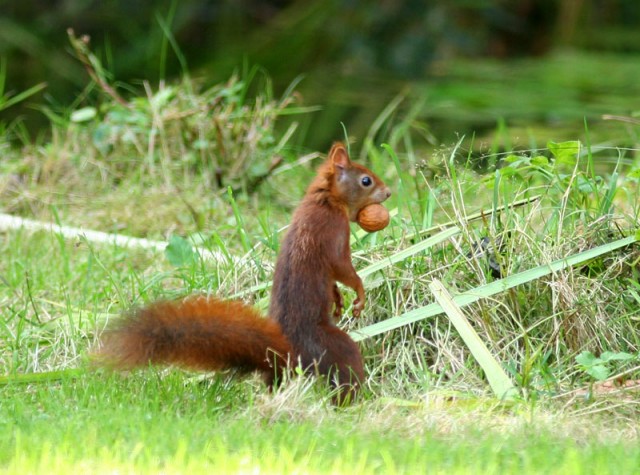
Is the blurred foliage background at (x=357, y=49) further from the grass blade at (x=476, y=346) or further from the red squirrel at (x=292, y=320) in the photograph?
the red squirrel at (x=292, y=320)

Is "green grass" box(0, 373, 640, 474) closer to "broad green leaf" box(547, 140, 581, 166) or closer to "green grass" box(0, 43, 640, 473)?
"green grass" box(0, 43, 640, 473)

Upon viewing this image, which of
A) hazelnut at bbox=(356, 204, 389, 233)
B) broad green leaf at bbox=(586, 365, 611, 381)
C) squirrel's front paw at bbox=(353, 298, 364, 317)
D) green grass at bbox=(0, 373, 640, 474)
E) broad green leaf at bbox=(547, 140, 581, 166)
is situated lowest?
green grass at bbox=(0, 373, 640, 474)

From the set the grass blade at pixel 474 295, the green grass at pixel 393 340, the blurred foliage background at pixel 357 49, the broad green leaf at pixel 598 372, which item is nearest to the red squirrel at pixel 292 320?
the green grass at pixel 393 340

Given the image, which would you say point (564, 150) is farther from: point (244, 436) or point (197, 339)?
point (244, 436)

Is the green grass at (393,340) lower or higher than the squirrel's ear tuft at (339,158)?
lower

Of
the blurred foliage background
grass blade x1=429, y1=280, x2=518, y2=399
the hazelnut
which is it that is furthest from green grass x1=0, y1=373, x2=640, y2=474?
the blurred foliage background

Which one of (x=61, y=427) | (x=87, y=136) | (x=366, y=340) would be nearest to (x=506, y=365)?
(x=366, y=340)

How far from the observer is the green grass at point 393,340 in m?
3.05

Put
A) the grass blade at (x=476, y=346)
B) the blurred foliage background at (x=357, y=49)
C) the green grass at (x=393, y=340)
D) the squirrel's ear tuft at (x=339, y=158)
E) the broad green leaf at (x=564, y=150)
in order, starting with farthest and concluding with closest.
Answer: the blurred foliage background at (x=357, y=49) < the broad green leaf at (x=564, y=150) < the squirrel's ear tuft at (x=339, y=158) < the grass blade at (x=476, y=346) < the green grass at (x=393, y=340)

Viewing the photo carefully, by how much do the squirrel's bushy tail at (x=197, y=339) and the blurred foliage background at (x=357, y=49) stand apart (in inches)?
211

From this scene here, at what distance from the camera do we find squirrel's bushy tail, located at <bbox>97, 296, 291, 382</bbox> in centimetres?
337

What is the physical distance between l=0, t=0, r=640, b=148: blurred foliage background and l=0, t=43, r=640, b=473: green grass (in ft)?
11.8

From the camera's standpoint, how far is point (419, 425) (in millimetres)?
3408

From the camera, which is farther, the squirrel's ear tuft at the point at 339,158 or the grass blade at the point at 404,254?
the grass blade at the point at 404,254
